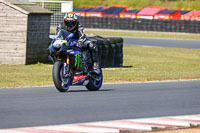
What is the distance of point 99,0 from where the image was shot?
88.4 m

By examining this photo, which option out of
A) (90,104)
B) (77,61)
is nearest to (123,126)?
(90,104)

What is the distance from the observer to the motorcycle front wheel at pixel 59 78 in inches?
445

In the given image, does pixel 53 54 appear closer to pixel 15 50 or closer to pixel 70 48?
pixel 70 48

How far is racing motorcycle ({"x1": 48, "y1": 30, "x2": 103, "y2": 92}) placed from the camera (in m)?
11.4

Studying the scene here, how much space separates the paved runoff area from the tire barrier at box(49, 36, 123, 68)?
450 inches

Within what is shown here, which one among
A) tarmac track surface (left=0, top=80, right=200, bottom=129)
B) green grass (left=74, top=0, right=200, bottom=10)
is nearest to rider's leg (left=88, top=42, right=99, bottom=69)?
tarmac track surface (left=0, top=80, right=200, bottom=129)

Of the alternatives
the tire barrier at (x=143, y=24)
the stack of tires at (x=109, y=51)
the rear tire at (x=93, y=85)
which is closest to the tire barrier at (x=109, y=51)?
the stack of tires at (x=109, y=51)

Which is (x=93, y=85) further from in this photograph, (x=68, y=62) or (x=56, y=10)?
(x=56, y=10)

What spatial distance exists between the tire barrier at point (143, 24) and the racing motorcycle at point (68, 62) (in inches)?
1383

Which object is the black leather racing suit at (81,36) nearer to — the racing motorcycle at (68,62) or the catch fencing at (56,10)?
the racing motorcycle at (68,62)

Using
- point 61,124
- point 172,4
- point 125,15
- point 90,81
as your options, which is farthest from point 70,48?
point 172,4

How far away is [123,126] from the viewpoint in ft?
25.7

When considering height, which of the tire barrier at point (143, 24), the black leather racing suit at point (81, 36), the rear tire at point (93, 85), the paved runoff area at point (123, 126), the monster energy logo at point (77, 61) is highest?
the tire barrier at point (143, 24)

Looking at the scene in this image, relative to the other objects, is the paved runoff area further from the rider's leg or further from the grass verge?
the grass verge
